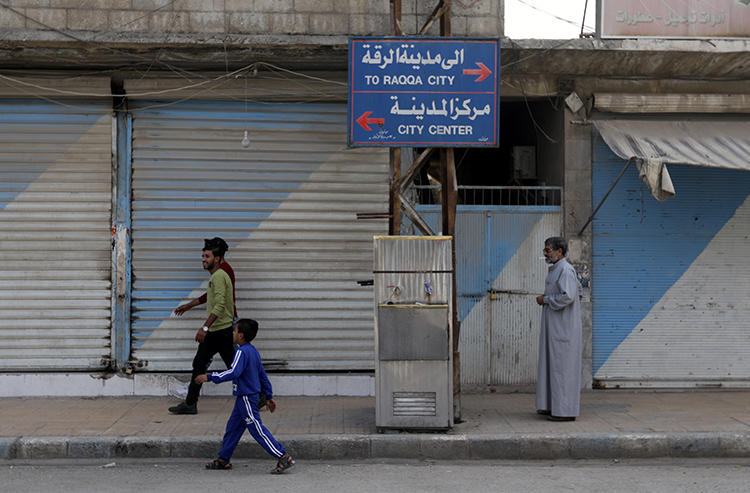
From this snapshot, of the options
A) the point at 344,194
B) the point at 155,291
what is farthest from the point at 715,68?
the point at 155,291

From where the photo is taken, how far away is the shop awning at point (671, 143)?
850 centimetres

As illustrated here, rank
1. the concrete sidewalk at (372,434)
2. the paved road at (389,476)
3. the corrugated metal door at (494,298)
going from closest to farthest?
the paved road at (389,476)
the concrete sidewalk at (372,434)
the corrugated metal door at (494,298)

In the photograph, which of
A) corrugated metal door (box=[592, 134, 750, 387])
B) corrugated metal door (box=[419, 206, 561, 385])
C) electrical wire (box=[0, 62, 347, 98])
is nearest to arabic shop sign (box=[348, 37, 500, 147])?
electrical wire (box=[0, 62, 347, 98])

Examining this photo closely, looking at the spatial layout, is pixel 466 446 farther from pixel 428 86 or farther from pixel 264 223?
pixel 264 223

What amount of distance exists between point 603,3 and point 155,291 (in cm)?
575

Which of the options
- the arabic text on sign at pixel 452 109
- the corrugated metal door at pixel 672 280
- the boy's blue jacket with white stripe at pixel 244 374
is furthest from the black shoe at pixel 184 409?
the corrugated metal door at pixel 672 280

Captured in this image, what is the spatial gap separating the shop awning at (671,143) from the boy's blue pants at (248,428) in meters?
4.50

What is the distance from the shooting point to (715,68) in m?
9.44

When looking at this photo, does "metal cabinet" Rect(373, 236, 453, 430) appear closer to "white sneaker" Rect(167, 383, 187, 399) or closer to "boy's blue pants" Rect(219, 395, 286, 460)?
"boy's blue pants" Rect(219, 395, 286, 460)

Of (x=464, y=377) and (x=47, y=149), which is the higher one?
(x=47, y=149)

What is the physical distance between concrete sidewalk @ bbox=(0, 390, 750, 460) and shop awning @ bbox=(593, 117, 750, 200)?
7.57 feet

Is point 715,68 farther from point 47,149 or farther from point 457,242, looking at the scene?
point 47,149

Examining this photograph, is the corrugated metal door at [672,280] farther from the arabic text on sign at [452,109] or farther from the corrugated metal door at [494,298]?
the arabic text on sign at [452,109]

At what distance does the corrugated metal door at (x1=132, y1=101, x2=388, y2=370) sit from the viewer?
9281mm
